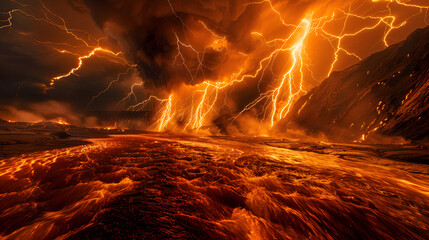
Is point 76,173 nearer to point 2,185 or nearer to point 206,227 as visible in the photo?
point 2,185

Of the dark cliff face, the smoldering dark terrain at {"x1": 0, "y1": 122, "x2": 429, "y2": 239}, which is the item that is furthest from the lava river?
the dark cliff face

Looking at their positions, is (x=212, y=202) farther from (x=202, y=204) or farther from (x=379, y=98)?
(x=379, y=98)

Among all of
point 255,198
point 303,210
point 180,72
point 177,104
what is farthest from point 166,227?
point 177,104

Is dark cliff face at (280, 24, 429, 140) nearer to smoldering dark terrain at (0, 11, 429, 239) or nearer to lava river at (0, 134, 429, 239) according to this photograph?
smoldering dark terrain at (0, 11, 429, 239)

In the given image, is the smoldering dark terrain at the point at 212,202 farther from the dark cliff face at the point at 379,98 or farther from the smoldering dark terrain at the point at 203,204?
the dark cliff face at the point at 379,98

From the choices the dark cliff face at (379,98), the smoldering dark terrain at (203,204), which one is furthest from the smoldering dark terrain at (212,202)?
the dark cliff face at (379,98)

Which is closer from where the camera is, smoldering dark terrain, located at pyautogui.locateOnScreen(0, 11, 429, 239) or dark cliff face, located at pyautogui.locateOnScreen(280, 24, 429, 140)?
smoldering dark terrain, located at pyautogui.locateOnScreen(0, 11, 429, 239)
